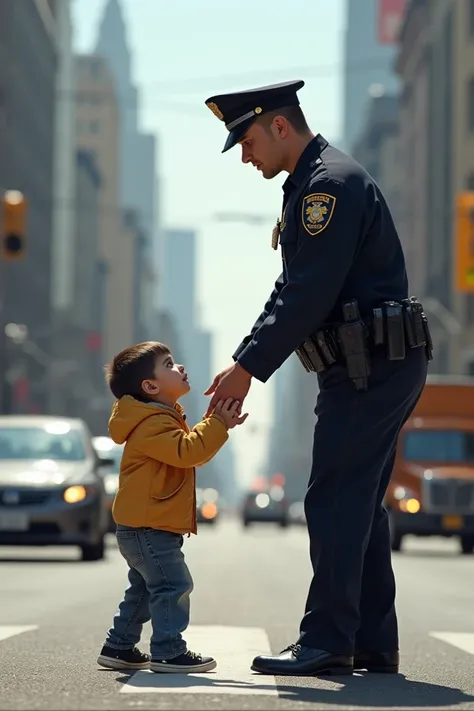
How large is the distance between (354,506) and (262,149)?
1.30 metres

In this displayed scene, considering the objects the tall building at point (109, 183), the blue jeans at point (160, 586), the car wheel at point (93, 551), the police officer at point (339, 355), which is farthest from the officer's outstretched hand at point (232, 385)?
the tall building at point (109, 183)

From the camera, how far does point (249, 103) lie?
6.25 m

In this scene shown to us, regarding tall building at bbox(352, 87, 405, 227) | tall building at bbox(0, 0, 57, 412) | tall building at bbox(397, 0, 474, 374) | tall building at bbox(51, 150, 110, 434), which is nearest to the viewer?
tall building at bbox(397, 0, 474, 374)

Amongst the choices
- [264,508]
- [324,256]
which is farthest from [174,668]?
[264,508]

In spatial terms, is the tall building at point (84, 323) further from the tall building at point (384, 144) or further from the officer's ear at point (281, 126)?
the officer's ear at point (281, 126)

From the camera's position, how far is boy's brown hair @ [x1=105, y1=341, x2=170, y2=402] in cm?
616

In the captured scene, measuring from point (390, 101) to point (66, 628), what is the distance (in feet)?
416

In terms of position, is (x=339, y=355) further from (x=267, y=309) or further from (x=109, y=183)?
(x=109, y=183)

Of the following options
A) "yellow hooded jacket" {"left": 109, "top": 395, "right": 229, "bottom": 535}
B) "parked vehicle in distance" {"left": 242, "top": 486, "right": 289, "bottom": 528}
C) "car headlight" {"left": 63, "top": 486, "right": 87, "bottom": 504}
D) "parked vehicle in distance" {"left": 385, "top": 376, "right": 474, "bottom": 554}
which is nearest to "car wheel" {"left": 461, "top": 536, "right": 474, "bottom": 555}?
"parked vehicle in distance" {"left": 385, "top": 376, "right": 474, "bottom": 554}

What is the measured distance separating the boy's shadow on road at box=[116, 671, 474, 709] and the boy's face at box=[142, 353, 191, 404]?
0.94m

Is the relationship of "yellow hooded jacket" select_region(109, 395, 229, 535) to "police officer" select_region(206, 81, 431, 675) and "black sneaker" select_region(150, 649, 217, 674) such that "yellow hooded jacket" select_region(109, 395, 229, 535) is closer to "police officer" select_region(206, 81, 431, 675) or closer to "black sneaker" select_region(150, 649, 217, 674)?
"police officer" select_region(206, 81, 431, 675)

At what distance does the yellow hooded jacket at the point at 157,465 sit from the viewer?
6.00 metres

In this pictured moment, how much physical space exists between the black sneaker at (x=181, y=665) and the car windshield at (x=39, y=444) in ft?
40.7

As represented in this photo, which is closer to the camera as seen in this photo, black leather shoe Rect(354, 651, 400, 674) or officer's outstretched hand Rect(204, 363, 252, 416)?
officer's outstretched hand Rect(204, 363, 252, 416)
